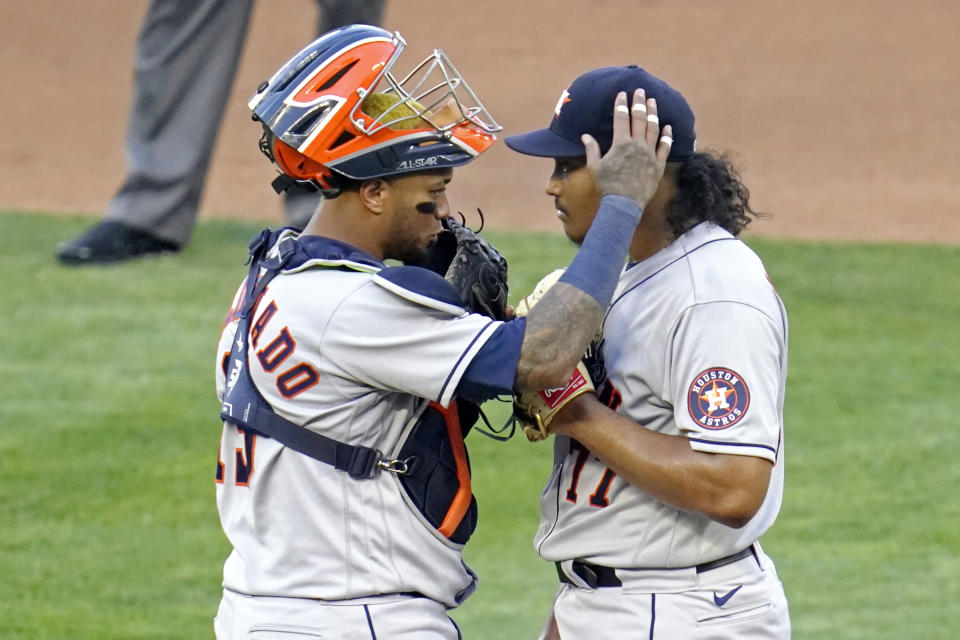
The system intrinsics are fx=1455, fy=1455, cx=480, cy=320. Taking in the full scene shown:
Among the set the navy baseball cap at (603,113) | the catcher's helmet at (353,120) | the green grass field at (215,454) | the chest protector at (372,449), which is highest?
the navy baseball cap at (603,113)

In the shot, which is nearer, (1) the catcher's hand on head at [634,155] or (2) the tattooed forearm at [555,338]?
(2) the tattooed forearm at [555,338]

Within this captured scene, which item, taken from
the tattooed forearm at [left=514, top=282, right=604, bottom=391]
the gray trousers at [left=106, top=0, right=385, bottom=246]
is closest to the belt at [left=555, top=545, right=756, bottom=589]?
the tattooed forearm at [left=514, top=282, right=604, bottom=391]

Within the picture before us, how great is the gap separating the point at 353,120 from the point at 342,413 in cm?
61

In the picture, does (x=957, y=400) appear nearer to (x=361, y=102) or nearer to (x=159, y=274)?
(x=159, y=274)

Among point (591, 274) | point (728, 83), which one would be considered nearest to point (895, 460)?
point (591, 274)

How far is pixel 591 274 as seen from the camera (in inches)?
116

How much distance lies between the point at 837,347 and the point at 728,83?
7384 millimetres

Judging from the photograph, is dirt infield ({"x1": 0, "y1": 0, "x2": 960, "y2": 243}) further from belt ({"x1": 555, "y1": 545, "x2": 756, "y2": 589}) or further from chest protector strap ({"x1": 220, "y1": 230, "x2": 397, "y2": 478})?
chest protector strap ({"x1": 220, "y1": 230, "x2": 397, "y2": 478})

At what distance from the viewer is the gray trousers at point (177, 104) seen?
9.92 meters

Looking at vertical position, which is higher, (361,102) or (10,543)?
(361,102)

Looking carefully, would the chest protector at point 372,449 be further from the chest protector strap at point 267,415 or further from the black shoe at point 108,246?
the black shoe at point 108,246

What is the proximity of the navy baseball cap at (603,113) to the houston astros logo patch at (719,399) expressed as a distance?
0.53 m

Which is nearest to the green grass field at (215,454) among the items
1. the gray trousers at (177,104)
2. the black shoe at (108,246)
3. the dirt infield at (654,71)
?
the black shoe at (108,246)

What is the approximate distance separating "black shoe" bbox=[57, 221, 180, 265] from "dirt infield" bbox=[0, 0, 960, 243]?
194cm
